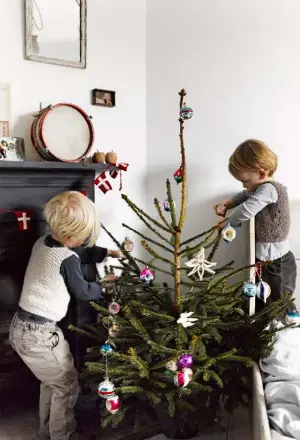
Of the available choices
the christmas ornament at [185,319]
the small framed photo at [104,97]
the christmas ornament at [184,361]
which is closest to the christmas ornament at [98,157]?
the small framed photo at [104,97]

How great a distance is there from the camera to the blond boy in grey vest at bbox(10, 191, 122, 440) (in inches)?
71.4

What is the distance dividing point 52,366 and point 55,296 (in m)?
0.27

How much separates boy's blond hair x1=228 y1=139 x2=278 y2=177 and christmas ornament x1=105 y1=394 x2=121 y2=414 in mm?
1051

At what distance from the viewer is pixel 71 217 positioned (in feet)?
5.90

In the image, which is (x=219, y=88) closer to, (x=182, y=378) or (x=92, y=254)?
(x=92, y=254)

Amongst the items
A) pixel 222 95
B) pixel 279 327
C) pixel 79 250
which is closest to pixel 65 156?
pixel 79 250

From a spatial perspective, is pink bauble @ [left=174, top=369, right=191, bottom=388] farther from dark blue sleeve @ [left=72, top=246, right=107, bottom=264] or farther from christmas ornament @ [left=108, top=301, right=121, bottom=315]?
dark blue sleeve @ [left=72, top=246, right=107, bottom=264]

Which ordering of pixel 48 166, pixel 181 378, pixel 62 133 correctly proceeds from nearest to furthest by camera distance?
pixel 181 378
pixel 48 166
pixel 62 133

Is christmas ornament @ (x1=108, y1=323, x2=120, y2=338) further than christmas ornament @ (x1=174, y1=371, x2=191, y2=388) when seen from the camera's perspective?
Yes

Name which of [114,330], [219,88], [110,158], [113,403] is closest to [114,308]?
[114,330]

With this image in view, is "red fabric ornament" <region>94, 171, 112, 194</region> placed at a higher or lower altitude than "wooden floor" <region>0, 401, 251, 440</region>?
higher

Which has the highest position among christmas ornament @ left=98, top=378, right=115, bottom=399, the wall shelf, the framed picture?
the framed picture

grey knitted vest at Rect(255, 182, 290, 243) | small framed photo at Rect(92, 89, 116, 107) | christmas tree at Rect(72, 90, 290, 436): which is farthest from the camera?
small framed photo at Rect(92, 89, 116, 107)

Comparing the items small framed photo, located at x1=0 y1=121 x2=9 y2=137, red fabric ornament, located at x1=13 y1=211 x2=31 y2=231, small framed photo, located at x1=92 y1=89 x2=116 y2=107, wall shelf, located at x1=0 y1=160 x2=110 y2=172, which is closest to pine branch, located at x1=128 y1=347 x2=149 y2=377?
red fabric ornament, located at x1=13 y1=211 x2=31 y2=231
